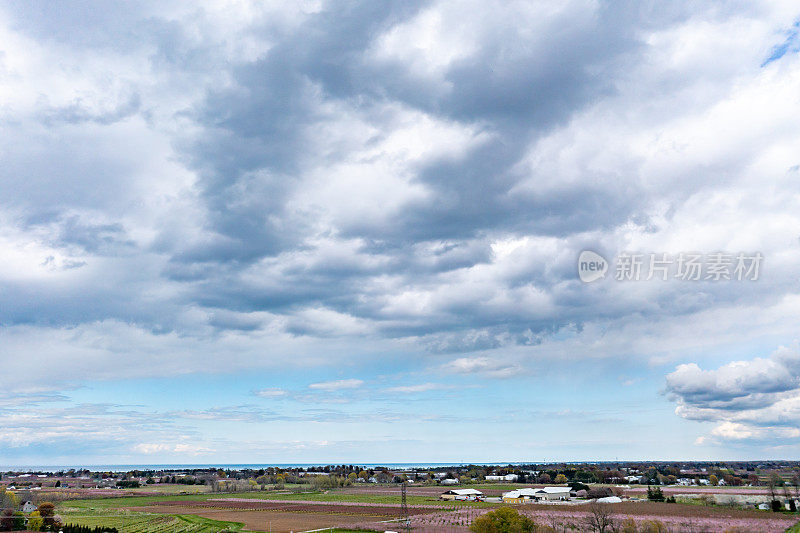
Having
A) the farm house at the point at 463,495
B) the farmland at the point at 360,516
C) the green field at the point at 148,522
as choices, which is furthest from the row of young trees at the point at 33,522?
the farm house at the point at 463,495

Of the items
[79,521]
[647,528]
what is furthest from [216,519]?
[647,528]

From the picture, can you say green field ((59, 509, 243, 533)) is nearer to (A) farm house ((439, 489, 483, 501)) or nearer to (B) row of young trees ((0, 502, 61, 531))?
(B) row of young trees ((0, 502, 61, 531))

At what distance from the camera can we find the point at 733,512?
10369 cm

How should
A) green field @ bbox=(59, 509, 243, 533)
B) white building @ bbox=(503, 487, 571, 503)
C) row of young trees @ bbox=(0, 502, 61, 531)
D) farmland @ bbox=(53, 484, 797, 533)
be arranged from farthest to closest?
white building @ bbox=(503, 487, 571, 503) < row of young trees @ bbox=(0, 502, 61, 531) < green field @ bbox=(59, 509, 243, 533) < farmland @ bbox=(53, 484, 797, 533)

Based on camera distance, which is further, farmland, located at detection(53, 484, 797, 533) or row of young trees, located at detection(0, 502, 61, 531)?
row of young trees, located at detection(0, 502, 61, 531)

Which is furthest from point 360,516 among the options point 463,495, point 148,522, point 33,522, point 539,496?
point 539,496

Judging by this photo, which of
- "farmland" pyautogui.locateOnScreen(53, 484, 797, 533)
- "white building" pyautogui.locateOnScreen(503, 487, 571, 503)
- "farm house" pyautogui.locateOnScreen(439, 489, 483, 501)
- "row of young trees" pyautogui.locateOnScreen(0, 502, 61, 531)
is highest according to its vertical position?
"row of young trees" pyautogui.locateOnScreen(0, 502, 61, 531)

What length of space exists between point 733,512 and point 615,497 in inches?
1470

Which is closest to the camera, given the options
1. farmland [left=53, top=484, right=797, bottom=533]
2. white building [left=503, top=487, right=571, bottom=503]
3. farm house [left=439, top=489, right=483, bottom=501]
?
farmland [left=53, top=484, right=797, bottom=533]

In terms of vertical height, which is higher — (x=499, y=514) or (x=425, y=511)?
(x=499, y=514)

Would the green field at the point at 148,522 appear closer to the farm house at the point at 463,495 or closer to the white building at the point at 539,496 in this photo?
the farm house at the point at 463,495

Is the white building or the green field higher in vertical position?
the green field

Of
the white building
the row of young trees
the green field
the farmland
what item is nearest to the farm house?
the farmland

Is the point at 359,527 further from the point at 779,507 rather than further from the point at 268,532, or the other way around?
the point at 779,507
